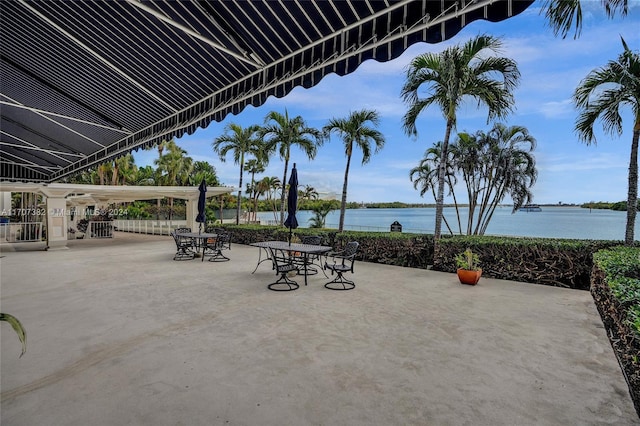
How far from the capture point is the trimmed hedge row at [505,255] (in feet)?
20.9

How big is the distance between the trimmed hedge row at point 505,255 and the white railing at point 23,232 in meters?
14.0

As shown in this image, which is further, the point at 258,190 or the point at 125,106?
the point at 258,190

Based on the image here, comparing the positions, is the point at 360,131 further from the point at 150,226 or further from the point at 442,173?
the point at 150,226

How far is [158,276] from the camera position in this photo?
23.5 ft

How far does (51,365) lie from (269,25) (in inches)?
148

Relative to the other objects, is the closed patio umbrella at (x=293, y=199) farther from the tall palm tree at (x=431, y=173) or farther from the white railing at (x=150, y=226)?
the white railing at (x=150, y=226)

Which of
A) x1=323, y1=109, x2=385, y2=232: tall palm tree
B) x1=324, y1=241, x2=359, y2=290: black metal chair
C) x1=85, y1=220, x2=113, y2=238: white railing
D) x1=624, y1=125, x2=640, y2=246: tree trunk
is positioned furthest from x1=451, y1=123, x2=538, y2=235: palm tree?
x1=85, y1=220, x2=113, y2=238: white railing

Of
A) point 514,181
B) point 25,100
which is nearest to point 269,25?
point 25,100

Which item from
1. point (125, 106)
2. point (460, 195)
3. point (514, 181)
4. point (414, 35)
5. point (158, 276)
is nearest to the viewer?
point (414, 35)

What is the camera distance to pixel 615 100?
645cm

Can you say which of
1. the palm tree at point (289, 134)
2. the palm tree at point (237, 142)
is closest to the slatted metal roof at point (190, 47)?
the palm tree at point (289, 134)

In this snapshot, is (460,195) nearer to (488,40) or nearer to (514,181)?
(514,181)

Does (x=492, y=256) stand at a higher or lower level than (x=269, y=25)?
lower

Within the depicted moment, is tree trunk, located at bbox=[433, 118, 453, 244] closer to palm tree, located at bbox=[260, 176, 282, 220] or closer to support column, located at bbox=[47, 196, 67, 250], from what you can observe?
support column, located at bbox=[47, 196, 67, 250]
